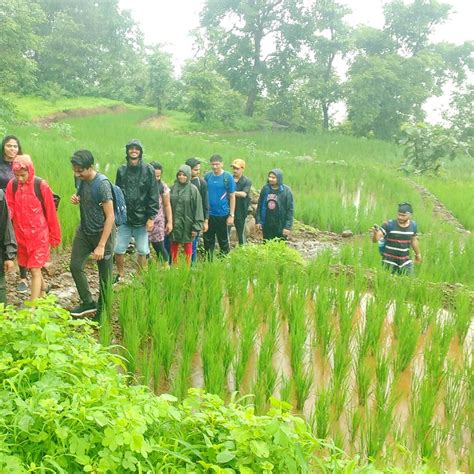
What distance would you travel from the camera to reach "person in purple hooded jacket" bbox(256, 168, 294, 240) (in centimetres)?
623

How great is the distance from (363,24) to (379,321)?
29.2m

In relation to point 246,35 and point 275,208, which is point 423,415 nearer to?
point 275,208

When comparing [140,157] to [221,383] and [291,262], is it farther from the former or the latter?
[221,383]

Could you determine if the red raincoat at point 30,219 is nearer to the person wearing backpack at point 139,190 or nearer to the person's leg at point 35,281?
the person's leg at point 35,281

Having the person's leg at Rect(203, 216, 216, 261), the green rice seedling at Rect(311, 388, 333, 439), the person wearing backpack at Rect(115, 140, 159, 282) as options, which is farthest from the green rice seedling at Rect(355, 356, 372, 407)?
the person's leg at Rect(203, 216, 216, 261)

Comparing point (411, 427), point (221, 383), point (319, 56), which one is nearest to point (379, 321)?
point (411, 427)

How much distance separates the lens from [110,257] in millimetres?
4426

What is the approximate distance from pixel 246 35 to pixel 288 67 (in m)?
2.99

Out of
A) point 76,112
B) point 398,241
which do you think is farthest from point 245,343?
point 76,112

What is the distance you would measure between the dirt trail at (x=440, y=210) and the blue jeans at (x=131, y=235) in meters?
6.49

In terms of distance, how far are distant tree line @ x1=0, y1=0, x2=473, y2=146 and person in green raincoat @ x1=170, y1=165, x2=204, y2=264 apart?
2131 cm

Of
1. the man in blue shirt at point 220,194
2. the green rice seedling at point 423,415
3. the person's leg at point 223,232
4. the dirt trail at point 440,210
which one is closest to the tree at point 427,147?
the dirt trail at point 440,210

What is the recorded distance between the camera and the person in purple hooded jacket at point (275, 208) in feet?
20.5

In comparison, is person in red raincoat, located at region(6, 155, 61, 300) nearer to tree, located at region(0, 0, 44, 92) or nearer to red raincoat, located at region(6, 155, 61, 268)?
red raincoat, located at region(6, 155, 61, 268)
